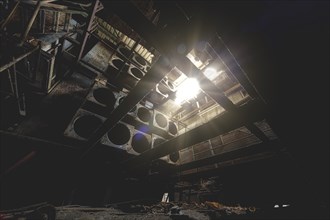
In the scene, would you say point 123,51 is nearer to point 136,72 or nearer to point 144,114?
point 136,72

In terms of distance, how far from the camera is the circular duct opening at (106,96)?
21.3 feet

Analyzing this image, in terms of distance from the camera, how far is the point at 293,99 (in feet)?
A: 5.42

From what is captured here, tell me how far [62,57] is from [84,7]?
2.29 meters

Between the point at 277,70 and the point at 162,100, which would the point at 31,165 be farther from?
the point at 277,70

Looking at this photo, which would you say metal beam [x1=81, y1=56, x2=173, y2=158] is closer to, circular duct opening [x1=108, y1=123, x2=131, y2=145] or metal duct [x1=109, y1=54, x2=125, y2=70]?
circular duct opening [x1=108, y1=123, x2=131, y2=145]

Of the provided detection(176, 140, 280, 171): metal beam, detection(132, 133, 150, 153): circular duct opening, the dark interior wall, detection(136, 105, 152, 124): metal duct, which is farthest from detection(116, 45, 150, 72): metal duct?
the dark interior wall

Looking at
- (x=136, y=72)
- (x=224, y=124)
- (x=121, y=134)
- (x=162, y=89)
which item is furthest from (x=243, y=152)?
(x=136, y=72)

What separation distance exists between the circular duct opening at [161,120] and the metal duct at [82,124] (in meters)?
2.74

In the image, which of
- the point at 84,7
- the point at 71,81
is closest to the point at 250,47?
the point at 84,7

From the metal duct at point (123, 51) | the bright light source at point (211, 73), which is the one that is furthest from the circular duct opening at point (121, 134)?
the bright light source at point (211, 73)

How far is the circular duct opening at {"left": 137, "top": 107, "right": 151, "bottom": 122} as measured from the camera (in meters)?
7.37

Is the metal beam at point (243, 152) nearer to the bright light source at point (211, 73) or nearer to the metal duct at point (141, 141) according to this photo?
the metal duct at point (141, 141)

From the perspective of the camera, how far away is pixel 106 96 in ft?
22.2

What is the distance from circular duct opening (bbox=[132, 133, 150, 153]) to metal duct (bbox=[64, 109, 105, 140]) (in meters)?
1.63
